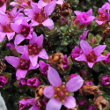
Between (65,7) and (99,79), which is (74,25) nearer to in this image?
(65,7)

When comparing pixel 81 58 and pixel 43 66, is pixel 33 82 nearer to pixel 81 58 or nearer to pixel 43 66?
pixel 43 66

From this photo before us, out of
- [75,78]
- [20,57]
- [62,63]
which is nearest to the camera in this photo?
[75,78]

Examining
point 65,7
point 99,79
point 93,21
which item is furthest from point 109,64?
point 65,7

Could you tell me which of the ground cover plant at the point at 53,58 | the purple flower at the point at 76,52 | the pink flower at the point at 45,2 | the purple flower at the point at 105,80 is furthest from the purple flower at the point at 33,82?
the pink flower at the point at 45,2

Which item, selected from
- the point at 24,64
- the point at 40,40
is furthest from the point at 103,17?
the point at 24,64

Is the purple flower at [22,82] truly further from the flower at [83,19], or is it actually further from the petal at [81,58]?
the flower at [83,19]

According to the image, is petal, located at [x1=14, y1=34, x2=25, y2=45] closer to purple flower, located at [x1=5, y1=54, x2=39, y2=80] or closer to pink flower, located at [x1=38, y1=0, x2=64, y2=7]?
A: purple flower, located at [x1=5, y1=54, x2=39, y2=80]

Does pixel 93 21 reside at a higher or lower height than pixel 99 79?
higher
